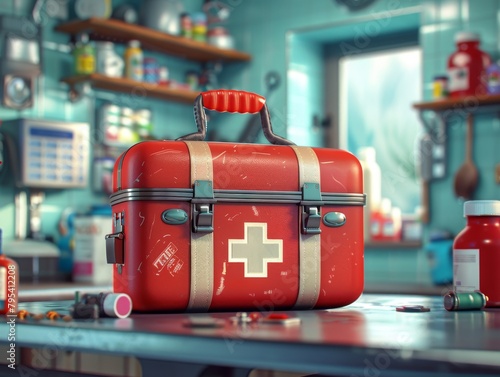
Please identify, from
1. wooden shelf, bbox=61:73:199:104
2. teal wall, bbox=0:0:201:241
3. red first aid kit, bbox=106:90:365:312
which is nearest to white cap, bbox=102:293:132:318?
red first aid kit, bbox=106:90:365:312

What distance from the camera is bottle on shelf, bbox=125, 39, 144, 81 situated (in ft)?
13.0

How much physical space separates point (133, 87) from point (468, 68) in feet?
5.12

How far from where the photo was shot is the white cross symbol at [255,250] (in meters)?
1.20

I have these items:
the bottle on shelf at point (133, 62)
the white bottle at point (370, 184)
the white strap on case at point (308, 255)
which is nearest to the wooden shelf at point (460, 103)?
the white bottle at point (370, 184)

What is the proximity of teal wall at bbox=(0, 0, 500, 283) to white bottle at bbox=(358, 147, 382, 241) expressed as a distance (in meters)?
0.19

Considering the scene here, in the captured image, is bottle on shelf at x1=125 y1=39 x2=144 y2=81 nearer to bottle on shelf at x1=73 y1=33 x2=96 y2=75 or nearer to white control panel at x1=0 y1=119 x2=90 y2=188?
bottle on shelf at x1=73 y1=33 x2=96 y2=75

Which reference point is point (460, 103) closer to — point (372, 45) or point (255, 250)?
point (372, 45)

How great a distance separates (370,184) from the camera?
414 cm

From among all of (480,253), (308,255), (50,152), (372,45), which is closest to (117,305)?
(308,255)

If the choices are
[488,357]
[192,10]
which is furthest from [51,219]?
[488,357]

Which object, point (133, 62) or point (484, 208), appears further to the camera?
point (133, 62)

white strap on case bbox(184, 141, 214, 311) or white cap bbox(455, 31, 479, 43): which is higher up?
white cap bbox(455, 31, 479, 43)

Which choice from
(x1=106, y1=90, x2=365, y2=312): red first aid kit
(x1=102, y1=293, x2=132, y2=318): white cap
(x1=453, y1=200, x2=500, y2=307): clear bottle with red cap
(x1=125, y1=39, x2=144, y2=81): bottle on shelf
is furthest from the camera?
(x1=125, y1=39, x2=144, y2=81): bottle on shelf

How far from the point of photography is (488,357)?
736 mm
